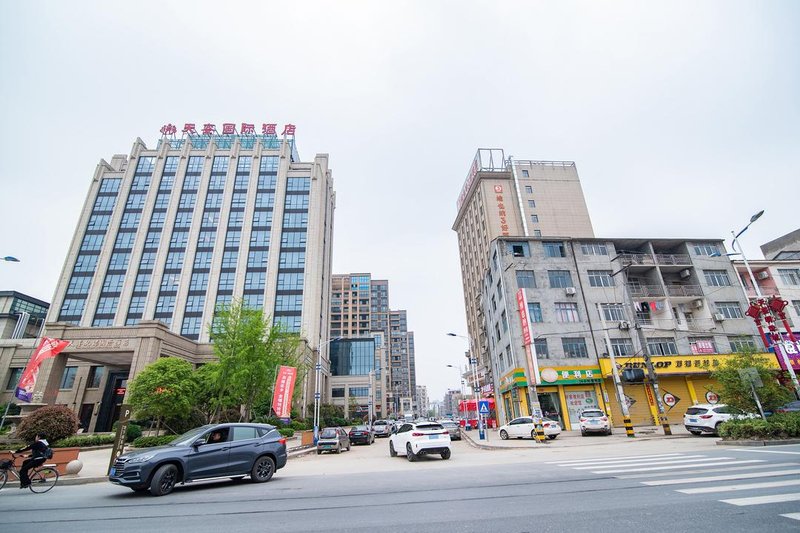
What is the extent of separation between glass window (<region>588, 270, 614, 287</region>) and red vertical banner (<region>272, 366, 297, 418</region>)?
27226 millimetres

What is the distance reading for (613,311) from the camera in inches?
1302

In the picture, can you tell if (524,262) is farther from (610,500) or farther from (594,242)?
(610,500)

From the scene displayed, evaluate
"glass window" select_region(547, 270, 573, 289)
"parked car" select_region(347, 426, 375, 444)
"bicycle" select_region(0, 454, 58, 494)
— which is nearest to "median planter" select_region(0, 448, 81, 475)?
"bicycle" select_region(0, 454, 58, 494)

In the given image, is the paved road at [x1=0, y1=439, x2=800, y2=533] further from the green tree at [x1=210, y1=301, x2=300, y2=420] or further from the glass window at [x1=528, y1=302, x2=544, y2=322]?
the glass window at [x1=528, y1=302, x2=544, y2=322]

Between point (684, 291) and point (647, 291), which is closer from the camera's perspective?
point (647, 291)

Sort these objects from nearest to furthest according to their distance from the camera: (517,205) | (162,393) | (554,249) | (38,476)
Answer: (38,476) → (162,393) → (554,249) → (517,205)

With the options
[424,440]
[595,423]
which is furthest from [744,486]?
[595,423]

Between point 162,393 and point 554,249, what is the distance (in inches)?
1319

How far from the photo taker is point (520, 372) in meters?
30.5

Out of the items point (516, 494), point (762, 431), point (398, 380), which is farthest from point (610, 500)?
point (398, 380)

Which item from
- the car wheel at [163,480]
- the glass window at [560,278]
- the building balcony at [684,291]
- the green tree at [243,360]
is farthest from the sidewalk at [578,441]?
the green tree at [243,360]

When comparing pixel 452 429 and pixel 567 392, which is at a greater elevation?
pixel 567 392

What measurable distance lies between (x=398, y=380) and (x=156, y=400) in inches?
4621

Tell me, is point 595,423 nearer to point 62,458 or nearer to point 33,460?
point 62,458
